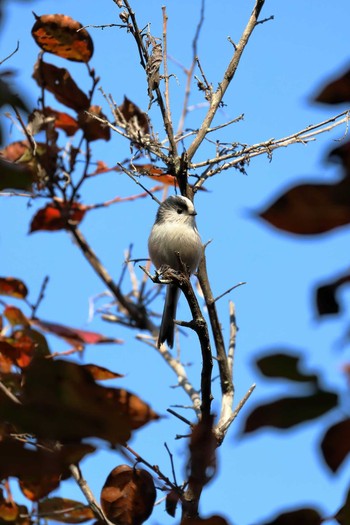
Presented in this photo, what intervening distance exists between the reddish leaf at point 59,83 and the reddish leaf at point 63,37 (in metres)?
0.08

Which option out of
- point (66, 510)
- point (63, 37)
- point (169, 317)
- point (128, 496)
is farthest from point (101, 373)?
point (169, 317)

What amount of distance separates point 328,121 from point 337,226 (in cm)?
256

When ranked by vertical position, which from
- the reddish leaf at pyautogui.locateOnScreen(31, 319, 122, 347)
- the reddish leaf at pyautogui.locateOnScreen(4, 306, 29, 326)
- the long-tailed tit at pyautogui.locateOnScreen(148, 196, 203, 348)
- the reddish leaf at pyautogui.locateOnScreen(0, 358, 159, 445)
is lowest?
the reddish leaf at pyautogui.locateOnScreen(0, 358, 159, 445)

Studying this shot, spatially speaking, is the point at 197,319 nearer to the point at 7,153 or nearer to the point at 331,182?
the point at 7,153

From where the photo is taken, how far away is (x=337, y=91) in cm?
58

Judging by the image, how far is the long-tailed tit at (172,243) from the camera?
3.44 metres

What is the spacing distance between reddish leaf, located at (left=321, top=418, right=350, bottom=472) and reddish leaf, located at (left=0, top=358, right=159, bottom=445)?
17cm

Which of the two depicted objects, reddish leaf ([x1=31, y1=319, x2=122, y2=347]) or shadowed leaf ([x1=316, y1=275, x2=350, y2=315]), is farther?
reddish leaf ([x1=31, y1=319, x2=122, y2=347])

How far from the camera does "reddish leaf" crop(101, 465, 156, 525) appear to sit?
A: 1.53 m

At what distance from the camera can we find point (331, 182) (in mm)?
558

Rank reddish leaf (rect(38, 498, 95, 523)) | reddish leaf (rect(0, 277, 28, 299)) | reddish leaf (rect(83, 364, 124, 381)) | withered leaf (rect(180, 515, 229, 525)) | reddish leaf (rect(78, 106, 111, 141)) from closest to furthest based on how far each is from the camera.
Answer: withered leaf (rect(180, 515, 229, 525)) < reddish leaf (rect(83, 364, 124, 381)) < reddish leaf (rect(38, 498, 95, 523)) < reddish leaf (rect(0, 277, 28, 299)) < reddish leaf (rect(78, 106, 111, 141))

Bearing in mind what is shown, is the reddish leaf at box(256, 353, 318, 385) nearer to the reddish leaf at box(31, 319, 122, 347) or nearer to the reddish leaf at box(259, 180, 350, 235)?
the reddish leaf at box(259, 180, 350, 235)

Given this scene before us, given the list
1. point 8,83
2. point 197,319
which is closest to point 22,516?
point 197,319

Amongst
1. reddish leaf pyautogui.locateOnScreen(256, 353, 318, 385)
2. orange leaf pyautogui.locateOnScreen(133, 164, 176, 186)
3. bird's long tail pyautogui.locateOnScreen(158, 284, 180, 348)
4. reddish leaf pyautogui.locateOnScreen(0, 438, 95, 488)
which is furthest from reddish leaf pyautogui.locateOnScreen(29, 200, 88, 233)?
reddish leaf pyautogui.locateOnScreen(256, 353, 318, 385)
